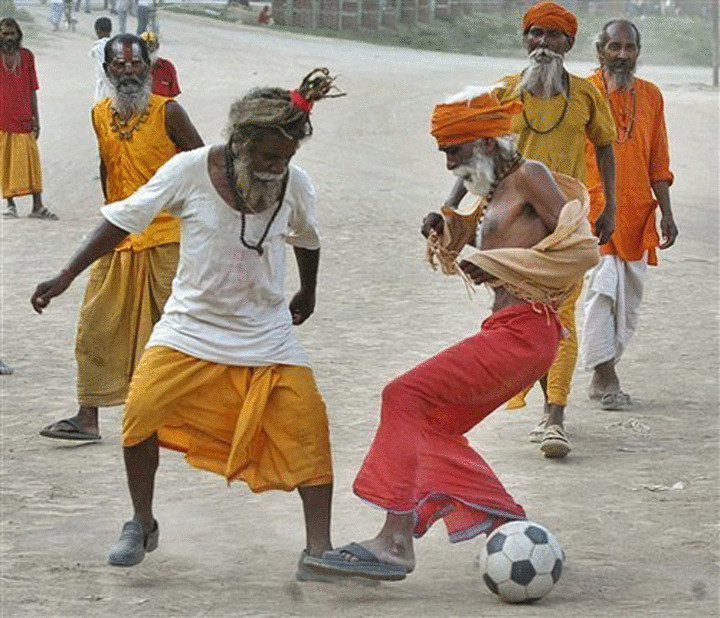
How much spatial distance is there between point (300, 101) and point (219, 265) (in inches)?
24.8

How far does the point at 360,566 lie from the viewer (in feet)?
19.5

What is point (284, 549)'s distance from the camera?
663 cm

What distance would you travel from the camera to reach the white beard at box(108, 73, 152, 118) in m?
7.89

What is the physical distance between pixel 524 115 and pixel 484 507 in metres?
2.59

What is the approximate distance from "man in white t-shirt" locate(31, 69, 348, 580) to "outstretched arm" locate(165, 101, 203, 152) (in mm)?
1815

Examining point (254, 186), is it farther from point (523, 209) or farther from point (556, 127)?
point (556, 127)

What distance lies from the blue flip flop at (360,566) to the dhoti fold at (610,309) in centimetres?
362

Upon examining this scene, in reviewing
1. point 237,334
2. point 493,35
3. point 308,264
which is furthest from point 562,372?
point 493,35

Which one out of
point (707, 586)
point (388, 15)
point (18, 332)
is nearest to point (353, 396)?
point (18, 332)

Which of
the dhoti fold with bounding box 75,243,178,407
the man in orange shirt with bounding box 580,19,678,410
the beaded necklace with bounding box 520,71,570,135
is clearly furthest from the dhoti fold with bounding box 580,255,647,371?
the dhoti fold with bounding box 75,243,178,407

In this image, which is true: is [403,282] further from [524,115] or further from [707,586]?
[707,586]

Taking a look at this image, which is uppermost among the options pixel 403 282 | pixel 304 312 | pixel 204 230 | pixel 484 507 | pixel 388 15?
pixel 204 230

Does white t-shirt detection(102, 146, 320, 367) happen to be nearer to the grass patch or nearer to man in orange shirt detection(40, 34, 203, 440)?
man in orange shirt detection(40, 34, 203, 440)

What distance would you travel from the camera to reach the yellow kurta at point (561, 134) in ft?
27.0
